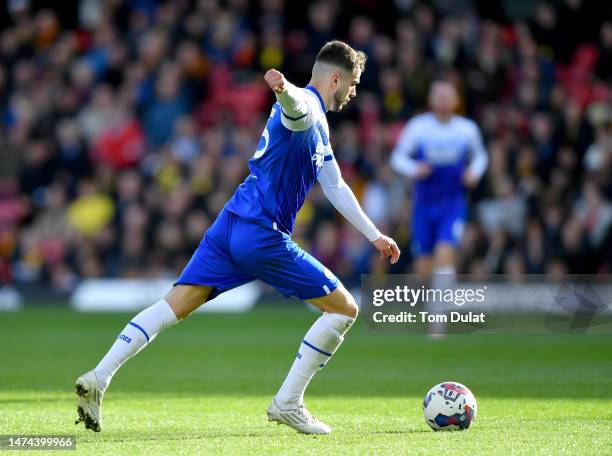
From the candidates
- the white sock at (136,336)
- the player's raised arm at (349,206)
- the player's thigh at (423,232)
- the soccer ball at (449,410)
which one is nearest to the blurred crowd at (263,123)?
the player's thigh at (423,232)

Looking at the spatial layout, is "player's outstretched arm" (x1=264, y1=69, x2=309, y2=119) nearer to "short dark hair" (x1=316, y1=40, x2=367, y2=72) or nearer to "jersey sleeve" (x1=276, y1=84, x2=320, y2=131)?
"jersey sleeve" (x1=276, y1=84, x2=320, y2=131)

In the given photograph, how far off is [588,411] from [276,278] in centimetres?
233

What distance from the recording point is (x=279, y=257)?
7.04 m

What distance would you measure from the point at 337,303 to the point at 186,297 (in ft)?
2.86

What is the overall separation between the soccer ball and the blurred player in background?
6474mm

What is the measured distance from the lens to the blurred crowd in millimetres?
18047

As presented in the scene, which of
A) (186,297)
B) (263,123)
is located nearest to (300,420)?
(186,297)

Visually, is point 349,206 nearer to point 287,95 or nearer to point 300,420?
point 287,95

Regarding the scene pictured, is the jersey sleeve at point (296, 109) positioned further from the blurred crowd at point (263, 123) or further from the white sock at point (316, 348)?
the blurred crowd at point (263, 123)

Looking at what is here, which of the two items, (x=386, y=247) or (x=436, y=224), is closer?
(x=386, y=247)

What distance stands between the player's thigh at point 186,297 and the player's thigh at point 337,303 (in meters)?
0.62

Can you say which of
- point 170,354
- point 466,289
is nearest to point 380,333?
point 466,289

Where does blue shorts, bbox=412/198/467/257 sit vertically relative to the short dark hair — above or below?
below

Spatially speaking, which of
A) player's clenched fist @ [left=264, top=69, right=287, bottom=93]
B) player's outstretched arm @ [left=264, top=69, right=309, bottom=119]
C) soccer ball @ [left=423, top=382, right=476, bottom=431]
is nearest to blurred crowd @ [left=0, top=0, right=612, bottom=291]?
soccer ball @ [left=423, top=382, right=476, bottom=431]
